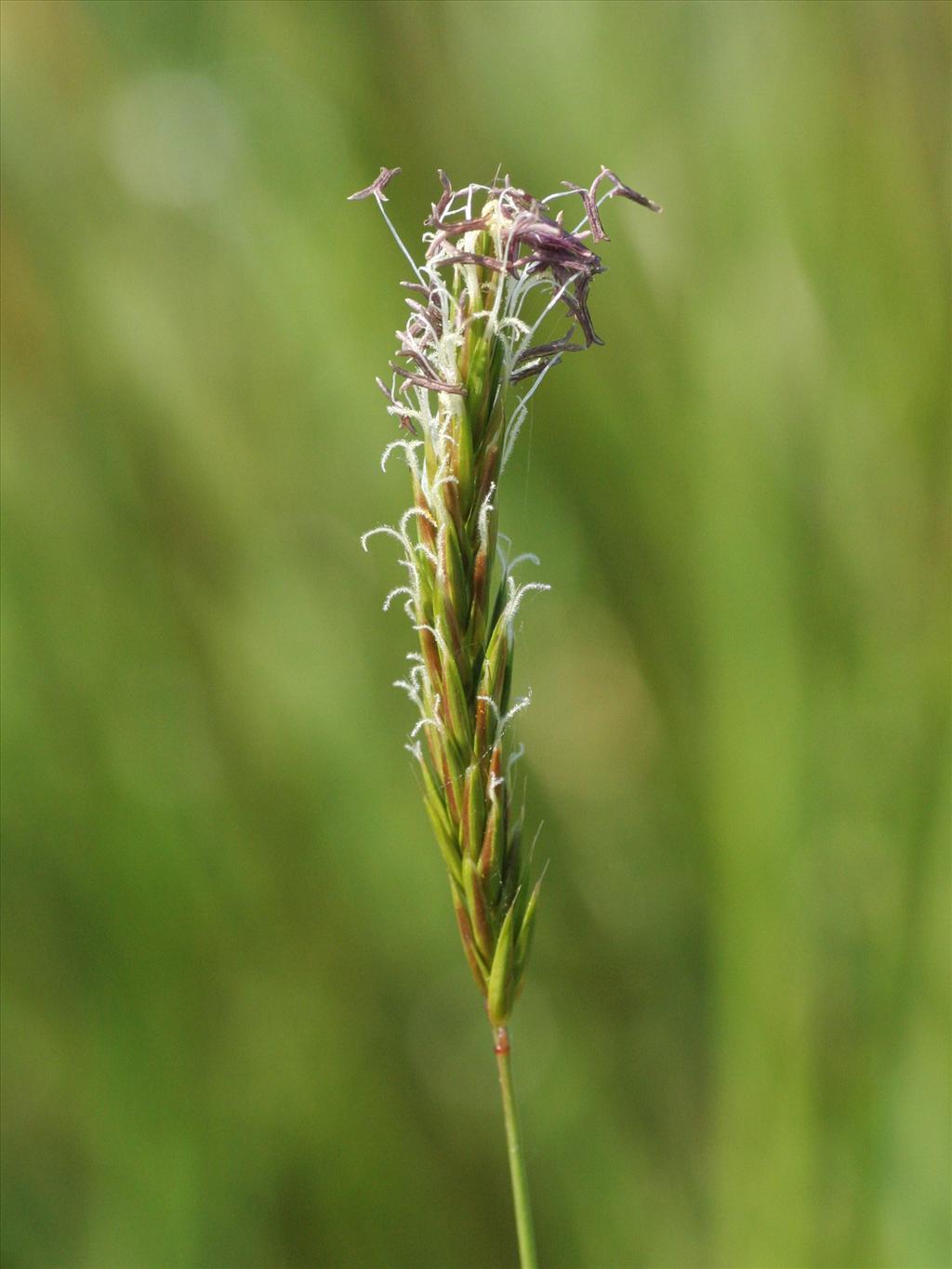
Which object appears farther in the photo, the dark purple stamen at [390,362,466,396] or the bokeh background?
the bokeh background

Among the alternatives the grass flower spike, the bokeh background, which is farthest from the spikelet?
the bokeh background

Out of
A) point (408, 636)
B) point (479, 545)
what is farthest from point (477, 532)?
point (408, 636)

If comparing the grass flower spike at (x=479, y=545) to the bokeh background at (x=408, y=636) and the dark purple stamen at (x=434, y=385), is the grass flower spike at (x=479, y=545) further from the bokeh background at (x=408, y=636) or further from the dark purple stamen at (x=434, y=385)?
the bokeh background at (x=408, y=636)

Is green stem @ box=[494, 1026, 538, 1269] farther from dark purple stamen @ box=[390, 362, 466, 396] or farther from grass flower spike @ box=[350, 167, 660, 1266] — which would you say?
dark purple stamen @ box=[390, 362, 466, 396]

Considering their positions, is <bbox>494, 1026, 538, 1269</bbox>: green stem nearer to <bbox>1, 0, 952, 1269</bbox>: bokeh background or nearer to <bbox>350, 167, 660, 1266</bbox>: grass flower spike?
<bbox>350, 167, 660, 1266</bbox>: grass flower spike

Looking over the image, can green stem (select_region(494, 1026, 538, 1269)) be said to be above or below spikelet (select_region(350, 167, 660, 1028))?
below

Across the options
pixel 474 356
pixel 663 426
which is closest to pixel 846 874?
pixel 663 426

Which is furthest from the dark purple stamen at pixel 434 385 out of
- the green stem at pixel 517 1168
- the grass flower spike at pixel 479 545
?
the green stem at pixel 517 1168
